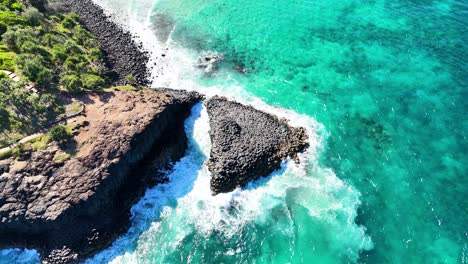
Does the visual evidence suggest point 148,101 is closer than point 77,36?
Yes

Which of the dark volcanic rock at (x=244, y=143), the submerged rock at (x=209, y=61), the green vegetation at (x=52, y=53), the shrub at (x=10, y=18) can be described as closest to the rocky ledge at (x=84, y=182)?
the green vegetation at (x=52, y=53)

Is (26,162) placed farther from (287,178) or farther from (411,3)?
(411,3)

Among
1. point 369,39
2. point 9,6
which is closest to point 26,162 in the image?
point 9,6

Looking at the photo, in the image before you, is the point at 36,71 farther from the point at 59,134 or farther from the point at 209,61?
the point at 209,61

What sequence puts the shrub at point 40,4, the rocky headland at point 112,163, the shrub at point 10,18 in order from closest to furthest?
the rocky headland at point 112,163, the shrub at point 10,18, the shrub at point 40,4

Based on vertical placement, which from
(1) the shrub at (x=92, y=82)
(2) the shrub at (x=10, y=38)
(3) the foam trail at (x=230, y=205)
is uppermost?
(2) the shrub at (x=10, y=38)

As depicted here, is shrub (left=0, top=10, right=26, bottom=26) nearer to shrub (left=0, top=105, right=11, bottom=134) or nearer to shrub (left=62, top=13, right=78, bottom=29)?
shrub (left=62, top=13, right=78, bottom=29)

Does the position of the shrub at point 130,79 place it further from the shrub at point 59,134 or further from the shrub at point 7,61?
the shrub at point 7,61

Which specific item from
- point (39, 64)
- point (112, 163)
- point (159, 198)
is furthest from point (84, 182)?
point (39, 64)
